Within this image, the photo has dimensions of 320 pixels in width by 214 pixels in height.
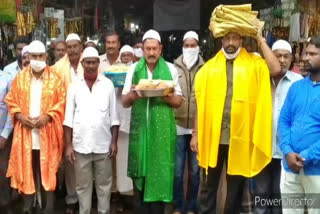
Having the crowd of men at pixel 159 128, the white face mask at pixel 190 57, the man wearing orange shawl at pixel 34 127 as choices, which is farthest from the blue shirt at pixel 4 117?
the white face mask at pixel 190 57

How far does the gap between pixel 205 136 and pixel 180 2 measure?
13.6 feet

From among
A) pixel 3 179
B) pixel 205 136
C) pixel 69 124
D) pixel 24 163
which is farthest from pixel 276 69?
pixel 3 179

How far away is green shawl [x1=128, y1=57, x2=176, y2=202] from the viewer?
4.77 m

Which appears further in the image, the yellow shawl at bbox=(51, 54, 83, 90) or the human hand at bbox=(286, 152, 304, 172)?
the yellow shawl at bbox=(51, 54, 83, 90)

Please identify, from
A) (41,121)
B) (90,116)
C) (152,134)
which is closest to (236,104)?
(152,134)

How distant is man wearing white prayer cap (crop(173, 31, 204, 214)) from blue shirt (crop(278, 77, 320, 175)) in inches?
52.8

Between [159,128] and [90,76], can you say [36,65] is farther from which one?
[159,128]

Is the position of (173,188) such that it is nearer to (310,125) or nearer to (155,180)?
(155,180)

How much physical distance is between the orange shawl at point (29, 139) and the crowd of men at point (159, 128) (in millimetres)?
10

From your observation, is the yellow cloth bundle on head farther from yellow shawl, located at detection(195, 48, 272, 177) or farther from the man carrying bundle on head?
yellow shawl, located at detection(195, 48, 272, 177)

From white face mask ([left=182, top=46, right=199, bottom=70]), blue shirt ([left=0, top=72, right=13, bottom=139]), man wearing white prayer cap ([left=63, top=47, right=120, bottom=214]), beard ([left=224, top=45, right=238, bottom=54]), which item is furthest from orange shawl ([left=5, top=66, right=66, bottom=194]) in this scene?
beard ([left=224, top=45, right=238, bottom=54])

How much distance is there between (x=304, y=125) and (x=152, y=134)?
159 cm

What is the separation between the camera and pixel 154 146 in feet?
15.7

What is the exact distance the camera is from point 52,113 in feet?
15.8
